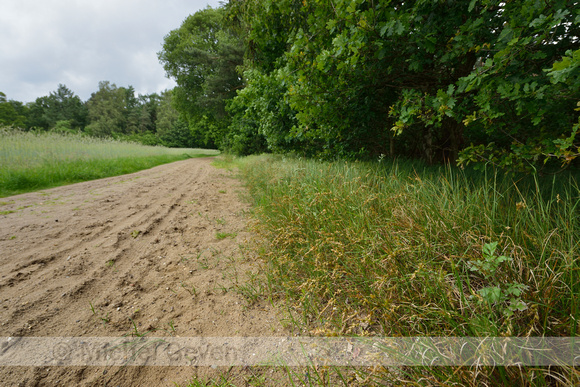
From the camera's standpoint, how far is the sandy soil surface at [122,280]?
1.63 metres

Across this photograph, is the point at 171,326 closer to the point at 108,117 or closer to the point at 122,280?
the point at 122,280

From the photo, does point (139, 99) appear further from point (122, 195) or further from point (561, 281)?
point (561, 281)

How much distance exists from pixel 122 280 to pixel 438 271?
110 inches

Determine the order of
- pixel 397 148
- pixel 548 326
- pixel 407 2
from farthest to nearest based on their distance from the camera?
1. pixel 397 148
2. pixel 407 2
3. pixel 548 326

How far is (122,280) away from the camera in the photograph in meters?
2.28

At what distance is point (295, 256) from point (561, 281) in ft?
5.85

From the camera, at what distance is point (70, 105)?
193ft

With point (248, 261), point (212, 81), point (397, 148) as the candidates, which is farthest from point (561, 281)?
point (212, 81)

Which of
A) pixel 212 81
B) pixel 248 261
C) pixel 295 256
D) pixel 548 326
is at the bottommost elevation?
pixel 248 261

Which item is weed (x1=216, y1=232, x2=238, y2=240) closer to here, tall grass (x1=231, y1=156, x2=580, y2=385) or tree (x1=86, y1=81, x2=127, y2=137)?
tall grass (x1=231, y1=156, x2=580, y2=385)

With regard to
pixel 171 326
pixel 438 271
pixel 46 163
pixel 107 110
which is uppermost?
pixel 107 110

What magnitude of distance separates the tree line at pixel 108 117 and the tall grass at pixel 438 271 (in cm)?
4883

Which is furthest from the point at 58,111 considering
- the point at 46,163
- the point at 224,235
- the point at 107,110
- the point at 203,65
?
the point at 224,235

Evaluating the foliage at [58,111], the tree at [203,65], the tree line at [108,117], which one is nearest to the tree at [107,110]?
the tree line at [108,117]
